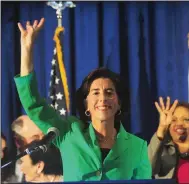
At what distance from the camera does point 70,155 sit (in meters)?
2.22

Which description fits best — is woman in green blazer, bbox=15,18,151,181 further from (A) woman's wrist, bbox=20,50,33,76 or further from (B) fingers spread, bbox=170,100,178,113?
(B) fingers spread, bbox=170,100,178,113

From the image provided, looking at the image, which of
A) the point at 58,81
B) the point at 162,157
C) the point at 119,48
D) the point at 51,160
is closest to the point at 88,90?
the point at 58,81

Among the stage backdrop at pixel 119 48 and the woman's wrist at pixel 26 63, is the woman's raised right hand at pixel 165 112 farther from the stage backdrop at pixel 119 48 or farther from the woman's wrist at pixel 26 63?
the woman's wrist at pixel 26 63

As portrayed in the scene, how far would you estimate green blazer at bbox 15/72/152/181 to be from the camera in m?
2.21

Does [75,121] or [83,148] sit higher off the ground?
[75,121]

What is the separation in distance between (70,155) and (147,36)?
82 cm

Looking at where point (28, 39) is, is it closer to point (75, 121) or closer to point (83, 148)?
point (75, 121)

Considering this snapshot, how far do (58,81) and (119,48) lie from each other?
1.33ft

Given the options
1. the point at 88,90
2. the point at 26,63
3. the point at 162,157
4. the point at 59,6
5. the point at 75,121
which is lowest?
the point at 162,157

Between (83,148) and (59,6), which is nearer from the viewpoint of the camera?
(83,148)

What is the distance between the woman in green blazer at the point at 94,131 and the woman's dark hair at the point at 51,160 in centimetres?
3

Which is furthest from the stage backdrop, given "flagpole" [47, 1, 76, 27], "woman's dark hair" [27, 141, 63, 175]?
"woman's dark hair" [27, 141, 63, 175]

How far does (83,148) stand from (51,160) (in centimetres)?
20

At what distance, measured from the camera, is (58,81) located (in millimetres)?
2312
